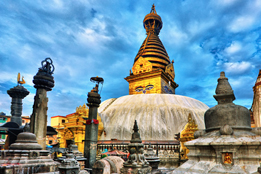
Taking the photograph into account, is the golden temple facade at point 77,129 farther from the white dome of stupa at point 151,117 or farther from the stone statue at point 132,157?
the stone statue at point 132,157

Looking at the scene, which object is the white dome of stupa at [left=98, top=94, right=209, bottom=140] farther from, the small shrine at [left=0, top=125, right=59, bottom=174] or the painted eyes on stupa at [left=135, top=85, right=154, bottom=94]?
the small shrine at [left=0, top=125, right=59, bottom=174]

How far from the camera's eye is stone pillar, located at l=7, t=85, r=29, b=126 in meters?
17.1

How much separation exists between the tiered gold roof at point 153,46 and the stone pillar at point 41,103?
83.4 ft

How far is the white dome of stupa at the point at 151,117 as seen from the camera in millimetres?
20047

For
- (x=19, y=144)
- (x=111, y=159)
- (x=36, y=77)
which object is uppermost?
(x=36, y=77)

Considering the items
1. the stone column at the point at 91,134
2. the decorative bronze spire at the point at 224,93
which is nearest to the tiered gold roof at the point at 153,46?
the stone column at the point at 91,134

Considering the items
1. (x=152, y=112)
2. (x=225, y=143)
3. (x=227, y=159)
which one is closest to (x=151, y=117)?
(x=152, y=112)

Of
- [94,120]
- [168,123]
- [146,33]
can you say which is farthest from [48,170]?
[146,33]

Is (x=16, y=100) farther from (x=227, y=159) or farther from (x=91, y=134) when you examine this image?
(x=227, y=159)

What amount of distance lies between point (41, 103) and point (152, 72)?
24140 mm

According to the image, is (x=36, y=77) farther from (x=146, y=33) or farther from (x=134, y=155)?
(x=146, y=33)

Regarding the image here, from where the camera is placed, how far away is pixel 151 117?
21031mm

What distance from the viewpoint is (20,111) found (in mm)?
17641

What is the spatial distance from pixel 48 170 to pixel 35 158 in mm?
656
